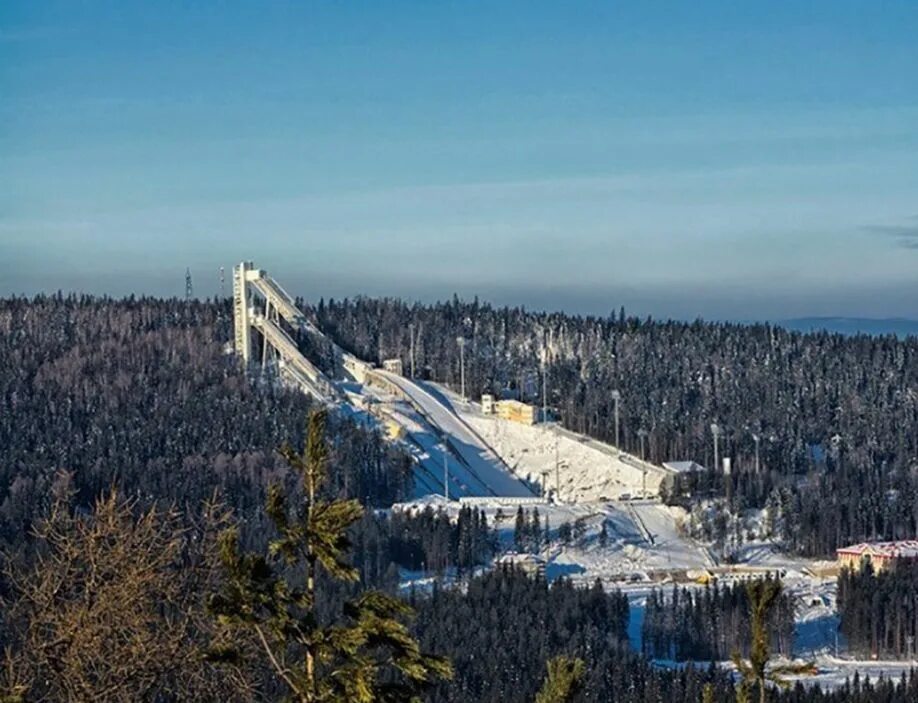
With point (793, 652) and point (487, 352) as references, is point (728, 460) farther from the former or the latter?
point (487, 352)

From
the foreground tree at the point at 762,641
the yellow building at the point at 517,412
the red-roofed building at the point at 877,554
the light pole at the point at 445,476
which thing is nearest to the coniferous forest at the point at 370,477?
the foreground tree at the point at 762,641

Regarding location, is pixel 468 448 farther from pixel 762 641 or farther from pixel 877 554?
pixel 762 641

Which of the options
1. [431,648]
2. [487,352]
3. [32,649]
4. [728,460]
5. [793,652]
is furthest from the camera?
[487,352]

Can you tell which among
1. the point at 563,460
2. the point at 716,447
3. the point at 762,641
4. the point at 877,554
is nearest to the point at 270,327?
the point at 563,460

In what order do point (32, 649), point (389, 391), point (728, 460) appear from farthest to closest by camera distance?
point (389, 391) < point (728, 460) < point (32, 649)

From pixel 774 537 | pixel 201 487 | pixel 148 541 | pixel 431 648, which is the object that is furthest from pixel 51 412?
pixel 148 541

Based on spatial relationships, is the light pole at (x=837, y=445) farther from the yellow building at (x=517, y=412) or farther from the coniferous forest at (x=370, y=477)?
the yellow building at (x=517, y=412)

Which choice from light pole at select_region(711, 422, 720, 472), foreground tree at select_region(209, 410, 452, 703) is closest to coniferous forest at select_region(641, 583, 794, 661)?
light pole at select_region(711, 422, 720, 472)
